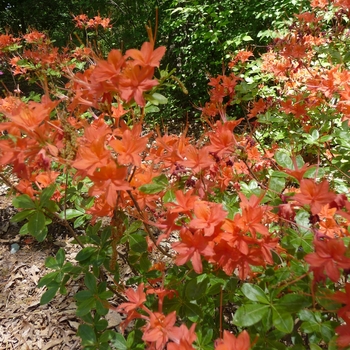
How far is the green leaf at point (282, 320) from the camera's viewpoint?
0.84 metres

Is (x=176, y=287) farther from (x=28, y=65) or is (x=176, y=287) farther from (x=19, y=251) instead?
(x=28, y=65)

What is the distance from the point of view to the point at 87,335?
3.67 ft

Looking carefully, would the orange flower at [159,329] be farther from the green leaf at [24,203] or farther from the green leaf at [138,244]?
the green leaf at [24,203]

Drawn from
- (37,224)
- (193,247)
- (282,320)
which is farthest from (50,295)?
(282,320)

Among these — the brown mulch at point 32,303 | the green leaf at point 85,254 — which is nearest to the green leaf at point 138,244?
the green leaf at point 85,254

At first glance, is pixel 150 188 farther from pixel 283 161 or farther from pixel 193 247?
pixel 283 161

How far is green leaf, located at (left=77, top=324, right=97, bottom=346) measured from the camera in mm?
1107

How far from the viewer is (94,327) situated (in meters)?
1.20

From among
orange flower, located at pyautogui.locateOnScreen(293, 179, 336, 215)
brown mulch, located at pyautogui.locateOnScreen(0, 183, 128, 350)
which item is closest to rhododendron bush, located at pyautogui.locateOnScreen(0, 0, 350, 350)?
orange flower, located at pyautogui.locateOnScreen(293, 179, 336, 215)

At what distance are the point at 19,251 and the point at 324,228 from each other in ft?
7.01

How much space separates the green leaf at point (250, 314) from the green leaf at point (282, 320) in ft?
0.09

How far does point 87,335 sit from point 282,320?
1.95ft

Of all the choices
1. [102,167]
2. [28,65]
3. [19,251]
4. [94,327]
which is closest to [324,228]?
[102,167]

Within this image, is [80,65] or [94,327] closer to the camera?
[94,327]
